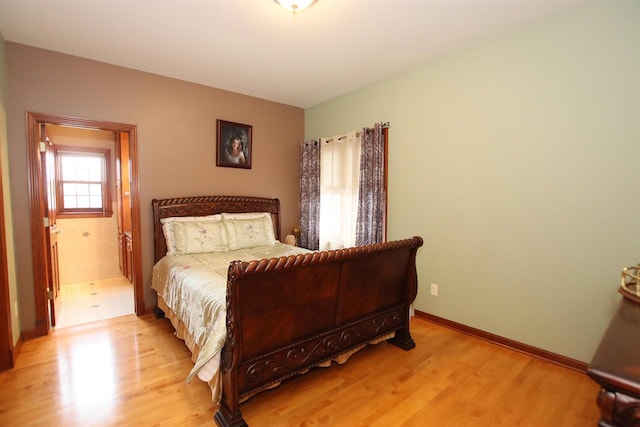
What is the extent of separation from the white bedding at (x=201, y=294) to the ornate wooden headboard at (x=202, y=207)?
A: 312mm

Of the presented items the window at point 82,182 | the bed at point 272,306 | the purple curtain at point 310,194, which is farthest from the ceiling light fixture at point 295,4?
the window at point 82,182

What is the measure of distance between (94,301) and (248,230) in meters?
2.08

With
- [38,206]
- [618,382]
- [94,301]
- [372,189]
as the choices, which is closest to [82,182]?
[94,301]

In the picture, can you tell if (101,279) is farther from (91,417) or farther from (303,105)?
(303,105)

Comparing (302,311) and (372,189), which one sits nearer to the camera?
(302,311)

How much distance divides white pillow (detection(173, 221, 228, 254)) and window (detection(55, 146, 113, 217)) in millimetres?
2329

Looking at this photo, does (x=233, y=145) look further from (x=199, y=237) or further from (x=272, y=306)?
(x=272, y=306)

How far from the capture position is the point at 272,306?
1.72 metres

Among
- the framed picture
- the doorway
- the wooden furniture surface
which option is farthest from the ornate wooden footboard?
the doorway

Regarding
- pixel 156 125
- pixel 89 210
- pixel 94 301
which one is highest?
pixel 156 125

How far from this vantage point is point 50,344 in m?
2.60

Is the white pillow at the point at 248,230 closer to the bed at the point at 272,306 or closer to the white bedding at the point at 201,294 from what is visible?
the white bedding at the point at 201,294

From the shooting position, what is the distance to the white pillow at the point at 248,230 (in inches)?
138

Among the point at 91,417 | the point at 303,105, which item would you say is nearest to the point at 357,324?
the point at 91,417
